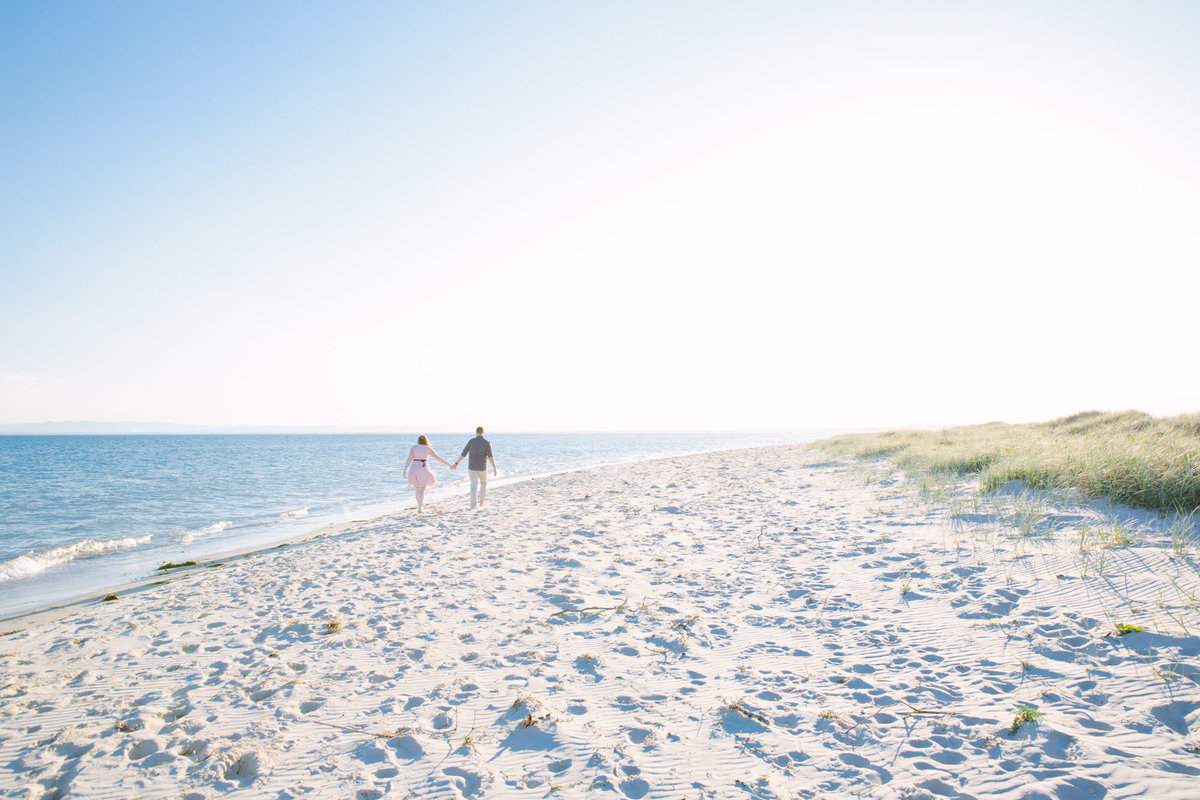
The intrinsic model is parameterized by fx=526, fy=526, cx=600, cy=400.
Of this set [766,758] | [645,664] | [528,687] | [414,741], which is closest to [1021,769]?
[766,758]

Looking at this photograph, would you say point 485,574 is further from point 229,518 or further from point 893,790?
point 229,518

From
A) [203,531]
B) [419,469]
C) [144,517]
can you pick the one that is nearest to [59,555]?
[203,531]

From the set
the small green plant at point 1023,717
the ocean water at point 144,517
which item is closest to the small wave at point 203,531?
the ocean water at point 144,517

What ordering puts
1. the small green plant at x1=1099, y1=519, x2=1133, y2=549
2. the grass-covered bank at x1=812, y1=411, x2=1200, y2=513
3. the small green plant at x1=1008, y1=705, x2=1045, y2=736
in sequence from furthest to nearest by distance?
the grass-covered bank at x1=812, y1=411, x2=1200, y2=513
the small green plant at x1=1099, y1=519, x2=1133, y2=549
the small green plant at x1=1008, y1=705, x2=1045, y2=736

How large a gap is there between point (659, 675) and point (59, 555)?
1683 cm

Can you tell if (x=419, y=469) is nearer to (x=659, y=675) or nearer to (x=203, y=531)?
(x=203, y=531)

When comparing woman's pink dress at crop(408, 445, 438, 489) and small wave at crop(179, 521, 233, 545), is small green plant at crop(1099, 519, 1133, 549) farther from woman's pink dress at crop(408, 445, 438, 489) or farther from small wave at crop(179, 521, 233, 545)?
small wave at crop(179, 521, 233, 545)

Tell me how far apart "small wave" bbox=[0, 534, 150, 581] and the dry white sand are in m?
6.20

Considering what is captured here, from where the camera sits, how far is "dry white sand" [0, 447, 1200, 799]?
3.56 m

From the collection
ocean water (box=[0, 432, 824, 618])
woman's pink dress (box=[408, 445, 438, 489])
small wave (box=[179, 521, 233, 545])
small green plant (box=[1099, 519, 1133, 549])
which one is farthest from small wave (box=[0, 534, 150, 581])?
small green plant (box=[1099, 519, 1133, 549])

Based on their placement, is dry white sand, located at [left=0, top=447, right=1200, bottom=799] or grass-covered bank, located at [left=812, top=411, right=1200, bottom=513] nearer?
dry white sand, located at [left=0, top=447, right=1200, bottom=799]

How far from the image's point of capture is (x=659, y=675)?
4961 millimetres

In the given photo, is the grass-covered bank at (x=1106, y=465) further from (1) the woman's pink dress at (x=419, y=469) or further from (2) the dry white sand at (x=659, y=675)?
(1) the woman's pink dress at (x=419, y=469)

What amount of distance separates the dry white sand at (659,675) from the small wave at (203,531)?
7.82 metres
